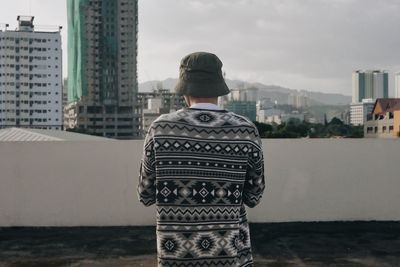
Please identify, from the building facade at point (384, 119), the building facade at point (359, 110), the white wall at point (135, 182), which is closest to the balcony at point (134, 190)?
the white wall at point (135, 182)

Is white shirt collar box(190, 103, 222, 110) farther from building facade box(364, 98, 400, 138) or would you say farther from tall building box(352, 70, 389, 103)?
tall building box(352, 70, 389, 103)

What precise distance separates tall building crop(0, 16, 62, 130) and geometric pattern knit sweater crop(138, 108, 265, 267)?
75.4m

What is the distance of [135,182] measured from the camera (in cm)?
506

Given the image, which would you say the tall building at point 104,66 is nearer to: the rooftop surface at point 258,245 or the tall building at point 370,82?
the rooftop surface at point 258,245

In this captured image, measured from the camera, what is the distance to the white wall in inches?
198

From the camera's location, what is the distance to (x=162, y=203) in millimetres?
1267

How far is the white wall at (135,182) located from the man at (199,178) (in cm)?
385

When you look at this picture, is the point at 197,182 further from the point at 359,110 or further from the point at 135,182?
the point at 359,110

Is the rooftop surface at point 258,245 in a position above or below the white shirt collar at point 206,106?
below

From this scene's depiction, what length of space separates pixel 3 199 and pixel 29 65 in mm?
76365

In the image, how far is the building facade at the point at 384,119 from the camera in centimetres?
5922

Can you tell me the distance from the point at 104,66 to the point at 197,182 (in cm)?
7237

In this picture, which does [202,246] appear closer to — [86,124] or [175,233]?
[175,233]

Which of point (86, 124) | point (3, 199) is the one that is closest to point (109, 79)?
point (86, 124)
